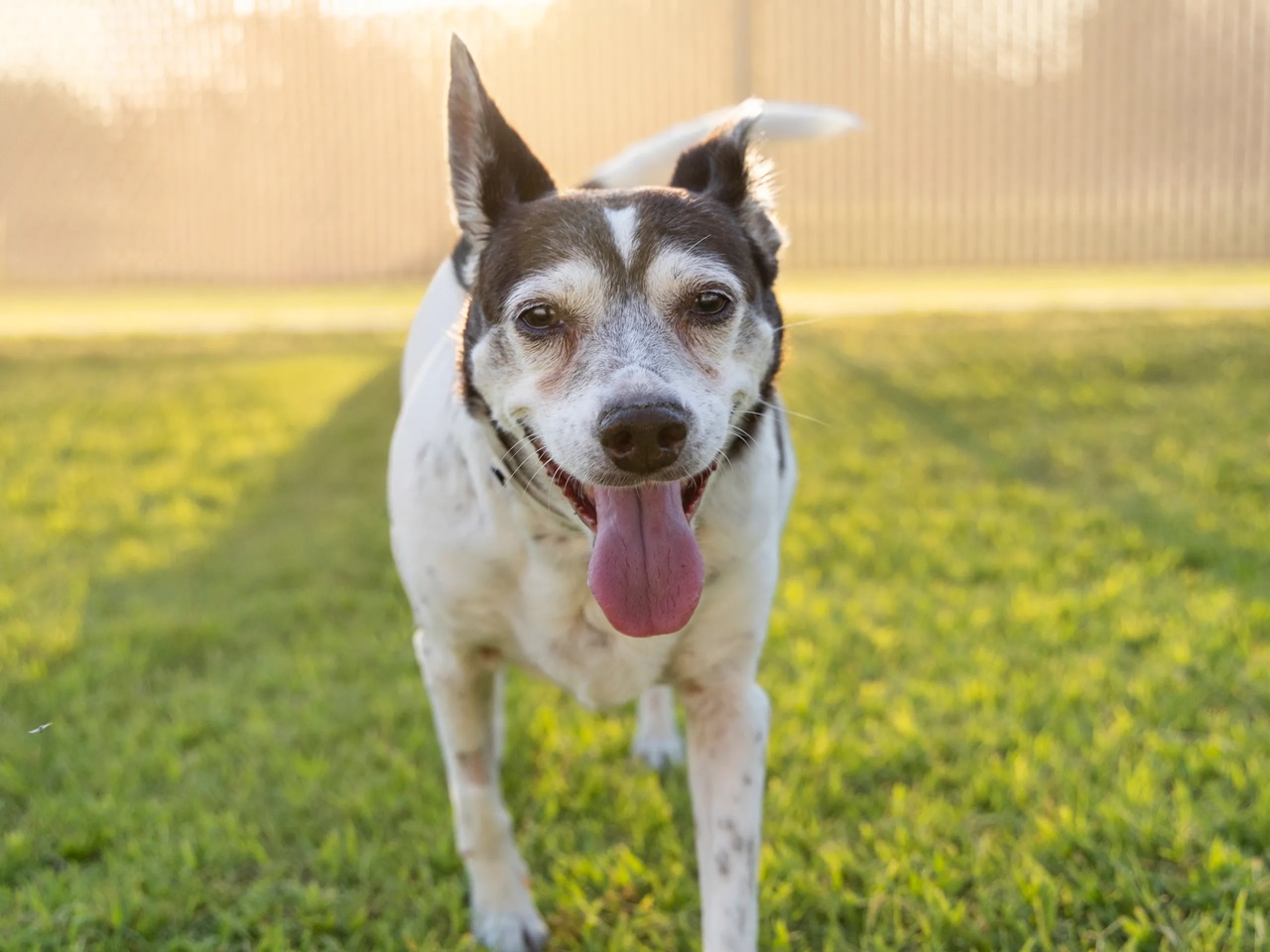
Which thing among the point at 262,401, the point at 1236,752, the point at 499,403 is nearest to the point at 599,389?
the point at 499,403

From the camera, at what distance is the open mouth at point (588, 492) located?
250 cm

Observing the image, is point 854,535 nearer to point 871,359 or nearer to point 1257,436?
point 1257,436

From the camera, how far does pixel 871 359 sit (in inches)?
356

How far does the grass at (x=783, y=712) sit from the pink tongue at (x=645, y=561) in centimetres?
86

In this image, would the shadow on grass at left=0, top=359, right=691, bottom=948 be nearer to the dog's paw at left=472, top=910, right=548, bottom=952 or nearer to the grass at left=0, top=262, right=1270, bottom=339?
the dog's paw at left=472, top=910, right=548, bottom=952

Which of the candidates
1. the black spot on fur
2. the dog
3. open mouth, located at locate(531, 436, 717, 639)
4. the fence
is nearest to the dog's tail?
the black spot on fur

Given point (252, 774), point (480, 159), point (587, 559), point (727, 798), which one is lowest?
point (252, 774)

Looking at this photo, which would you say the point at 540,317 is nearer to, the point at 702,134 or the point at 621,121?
the point at 702,134

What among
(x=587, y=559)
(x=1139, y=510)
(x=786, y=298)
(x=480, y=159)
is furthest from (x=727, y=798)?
(x=786, y=298)

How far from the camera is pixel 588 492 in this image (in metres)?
2.51

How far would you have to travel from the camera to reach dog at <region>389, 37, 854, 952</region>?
2426 millimetres

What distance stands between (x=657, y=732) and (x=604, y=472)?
1.65 meters

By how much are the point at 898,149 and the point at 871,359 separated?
5624 millimetres

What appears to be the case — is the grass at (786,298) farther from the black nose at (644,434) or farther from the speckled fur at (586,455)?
the black nose at (644,434)
